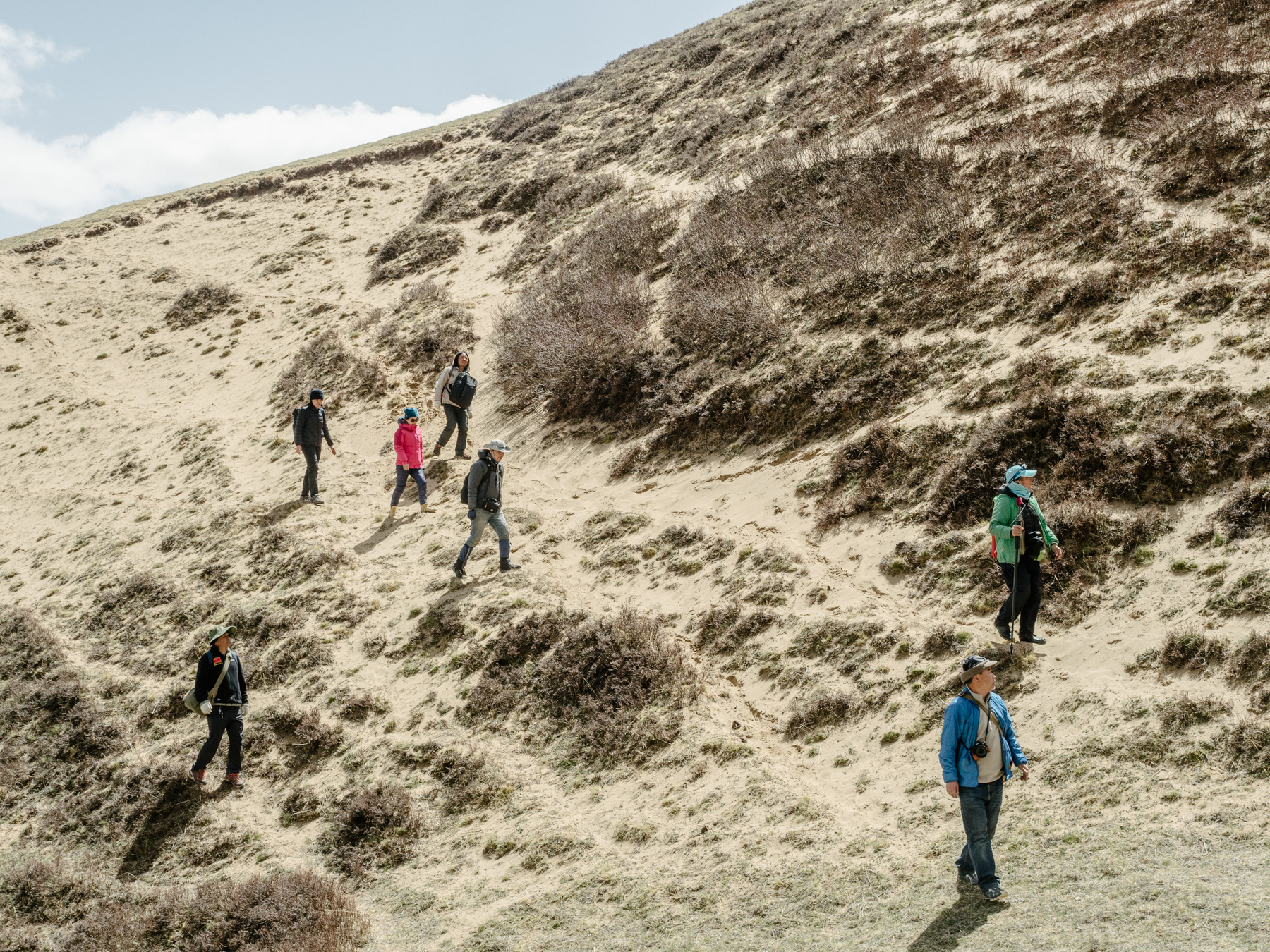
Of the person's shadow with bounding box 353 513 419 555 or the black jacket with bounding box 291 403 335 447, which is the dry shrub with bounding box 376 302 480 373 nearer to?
the black jacket with bounding box 291 403 335 447

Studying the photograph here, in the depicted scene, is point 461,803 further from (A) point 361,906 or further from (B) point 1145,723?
(B) point 1145,723

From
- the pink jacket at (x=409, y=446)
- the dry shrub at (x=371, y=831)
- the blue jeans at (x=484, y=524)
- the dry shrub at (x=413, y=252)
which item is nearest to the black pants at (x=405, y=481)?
the pink jacket at (x=409, y=446)

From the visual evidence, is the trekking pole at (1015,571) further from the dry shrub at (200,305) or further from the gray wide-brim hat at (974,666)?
the dry shrub at (200,305)

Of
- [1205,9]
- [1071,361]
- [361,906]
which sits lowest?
[361,906]

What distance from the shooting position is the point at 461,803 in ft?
33.3

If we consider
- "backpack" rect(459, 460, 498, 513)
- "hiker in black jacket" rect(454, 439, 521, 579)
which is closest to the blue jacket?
"hiker in black jacket" rect(454, 439, 521, 579)

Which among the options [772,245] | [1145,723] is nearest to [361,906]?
[1145,723]

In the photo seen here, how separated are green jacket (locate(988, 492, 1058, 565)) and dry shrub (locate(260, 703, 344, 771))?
883 cm

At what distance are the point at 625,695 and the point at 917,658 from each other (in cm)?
347

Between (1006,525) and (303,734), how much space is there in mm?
9478

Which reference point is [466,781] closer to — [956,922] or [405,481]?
[956,922]

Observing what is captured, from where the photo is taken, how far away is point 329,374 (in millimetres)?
24797

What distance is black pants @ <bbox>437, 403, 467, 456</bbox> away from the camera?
59.1 feet

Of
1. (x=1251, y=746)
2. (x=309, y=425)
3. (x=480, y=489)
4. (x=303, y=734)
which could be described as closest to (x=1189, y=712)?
(x=1251, y=746)
